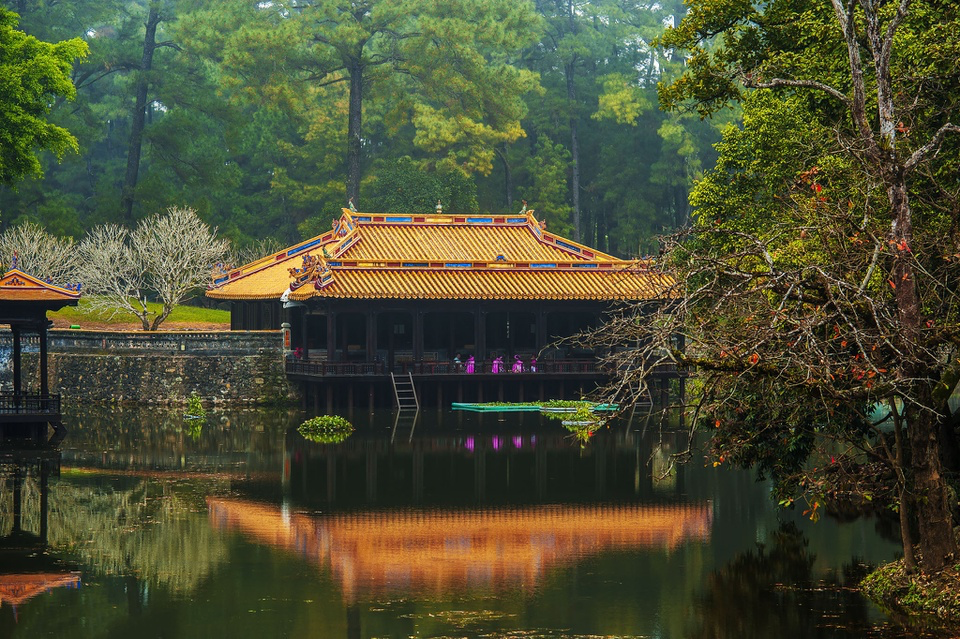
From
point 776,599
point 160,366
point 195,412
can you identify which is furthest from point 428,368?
point 776,599

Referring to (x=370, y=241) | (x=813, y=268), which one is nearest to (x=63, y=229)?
(x=370, y=241)

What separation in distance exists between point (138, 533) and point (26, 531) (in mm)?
1740

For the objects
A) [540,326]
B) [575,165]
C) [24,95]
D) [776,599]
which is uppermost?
[575,165]

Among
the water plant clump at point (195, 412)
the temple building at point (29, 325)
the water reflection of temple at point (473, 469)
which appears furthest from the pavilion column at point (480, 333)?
the temple building at point (29, 325)

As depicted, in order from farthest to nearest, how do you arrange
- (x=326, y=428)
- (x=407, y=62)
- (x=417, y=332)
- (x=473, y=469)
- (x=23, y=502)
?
(x=407, y=62) → (x=417, y=332) → (x=326, y=428) → (x=473, y=469) → (x=23, y=502)

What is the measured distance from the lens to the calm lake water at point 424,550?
601 inches

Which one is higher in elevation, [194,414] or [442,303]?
[442,303]

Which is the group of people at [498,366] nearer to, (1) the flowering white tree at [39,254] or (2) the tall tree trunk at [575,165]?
(1) the flowering white tree at [39,254]

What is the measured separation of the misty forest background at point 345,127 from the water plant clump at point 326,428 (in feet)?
86.4

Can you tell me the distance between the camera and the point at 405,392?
42.7 meters

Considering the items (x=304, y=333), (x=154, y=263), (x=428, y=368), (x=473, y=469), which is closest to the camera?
(x=473, y=469)

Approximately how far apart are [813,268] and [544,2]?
258 feet

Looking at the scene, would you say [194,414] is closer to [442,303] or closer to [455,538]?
[442,303]

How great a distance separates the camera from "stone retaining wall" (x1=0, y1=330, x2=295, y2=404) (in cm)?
4359
